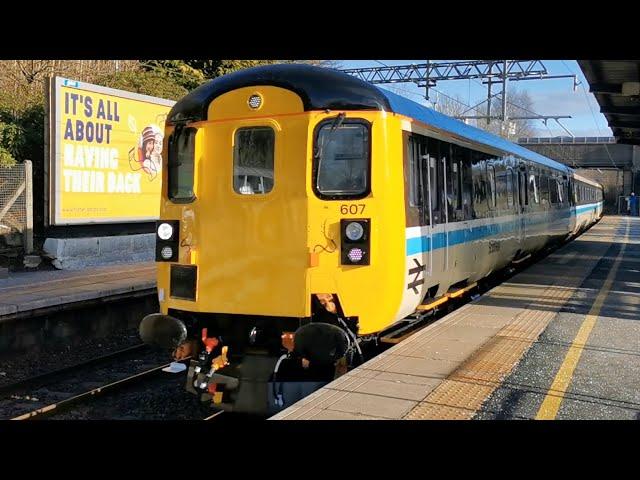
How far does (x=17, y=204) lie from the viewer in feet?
41.2

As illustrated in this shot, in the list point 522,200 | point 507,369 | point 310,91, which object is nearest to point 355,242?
point 310,91

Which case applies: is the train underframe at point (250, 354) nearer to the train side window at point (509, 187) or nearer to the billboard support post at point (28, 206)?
the train side window at point (509, 187)

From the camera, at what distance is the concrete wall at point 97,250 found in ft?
41.8

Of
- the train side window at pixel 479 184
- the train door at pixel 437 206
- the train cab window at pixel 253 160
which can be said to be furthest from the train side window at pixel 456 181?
the train cab window at pixel 253 160

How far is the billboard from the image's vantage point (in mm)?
12391

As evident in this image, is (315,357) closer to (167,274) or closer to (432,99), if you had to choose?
(167,274)

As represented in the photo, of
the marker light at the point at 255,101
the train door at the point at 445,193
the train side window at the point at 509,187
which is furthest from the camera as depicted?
the train side window at the point at 509,187

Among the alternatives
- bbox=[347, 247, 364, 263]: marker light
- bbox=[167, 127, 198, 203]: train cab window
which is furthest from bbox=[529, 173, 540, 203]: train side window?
bbox=[167, 127, 198, 203]: train cab window

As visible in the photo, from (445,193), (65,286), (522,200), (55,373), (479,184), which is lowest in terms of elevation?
(55,373)

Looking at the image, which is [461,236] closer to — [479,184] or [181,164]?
[479,184]

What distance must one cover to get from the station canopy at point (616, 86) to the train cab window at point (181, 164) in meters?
9.33

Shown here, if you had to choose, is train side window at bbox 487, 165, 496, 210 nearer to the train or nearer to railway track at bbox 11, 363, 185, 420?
the train

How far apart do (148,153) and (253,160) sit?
9.83 metres

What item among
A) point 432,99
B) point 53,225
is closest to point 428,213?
point 53,225
